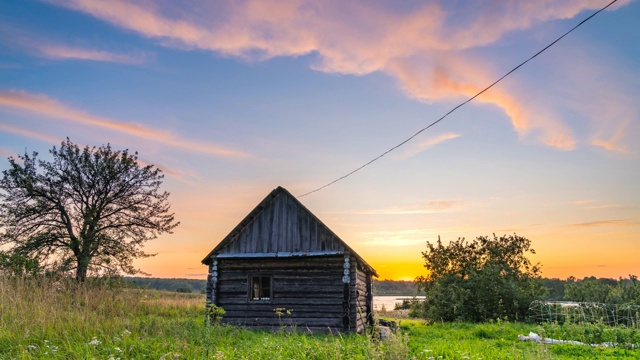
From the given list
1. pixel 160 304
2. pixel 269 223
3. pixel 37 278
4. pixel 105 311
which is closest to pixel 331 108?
pixel 269 223

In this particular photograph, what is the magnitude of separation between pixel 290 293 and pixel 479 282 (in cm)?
1270

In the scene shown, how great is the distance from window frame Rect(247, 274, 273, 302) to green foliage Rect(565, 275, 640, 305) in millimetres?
19205

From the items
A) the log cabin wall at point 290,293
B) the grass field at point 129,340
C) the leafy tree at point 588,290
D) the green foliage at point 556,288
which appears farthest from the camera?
the green foliage at point 556,288

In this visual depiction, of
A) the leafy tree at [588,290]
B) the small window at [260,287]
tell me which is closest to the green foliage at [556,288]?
the leafy tree at [588,290]

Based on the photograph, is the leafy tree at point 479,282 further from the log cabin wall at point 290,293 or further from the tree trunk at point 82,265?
the tree trunk at point 82,265

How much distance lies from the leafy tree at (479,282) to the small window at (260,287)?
11.5 meters

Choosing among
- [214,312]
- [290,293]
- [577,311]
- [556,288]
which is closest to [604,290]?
[577,311]

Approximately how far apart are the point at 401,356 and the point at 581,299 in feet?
90.8

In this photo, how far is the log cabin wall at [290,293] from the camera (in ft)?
59.3

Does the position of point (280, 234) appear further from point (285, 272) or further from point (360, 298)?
point (360, 298)

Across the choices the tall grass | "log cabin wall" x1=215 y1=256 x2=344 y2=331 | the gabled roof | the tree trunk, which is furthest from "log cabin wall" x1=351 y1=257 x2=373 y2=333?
the tree trunk

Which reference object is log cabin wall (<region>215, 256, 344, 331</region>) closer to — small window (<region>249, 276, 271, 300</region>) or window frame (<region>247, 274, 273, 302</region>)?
window frame (<region>247, 274, 273, 302</region>)

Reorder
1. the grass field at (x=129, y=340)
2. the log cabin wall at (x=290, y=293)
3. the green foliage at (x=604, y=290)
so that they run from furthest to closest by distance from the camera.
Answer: the green foliage at (x=604, y=290) < the log cabin wall at (x=290, y=293) < the grass field at (x=129, y=340)

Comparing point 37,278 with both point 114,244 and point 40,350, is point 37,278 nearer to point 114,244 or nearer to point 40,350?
point 40,350
